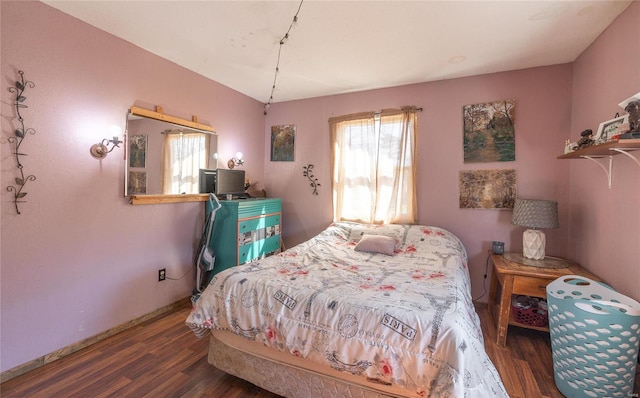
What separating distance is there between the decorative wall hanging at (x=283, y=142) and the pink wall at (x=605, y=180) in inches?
122

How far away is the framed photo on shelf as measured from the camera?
1695 mm

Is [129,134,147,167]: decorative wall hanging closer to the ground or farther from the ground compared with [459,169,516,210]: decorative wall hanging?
farther from the ground

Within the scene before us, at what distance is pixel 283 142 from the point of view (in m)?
4.04

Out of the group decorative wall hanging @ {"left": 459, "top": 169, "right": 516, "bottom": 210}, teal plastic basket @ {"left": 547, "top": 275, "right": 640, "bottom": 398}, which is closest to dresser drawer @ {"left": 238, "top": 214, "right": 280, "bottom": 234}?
decorative wall hanging @ {"left": 459, "top": 169, "right": 516, "bottom": 210}

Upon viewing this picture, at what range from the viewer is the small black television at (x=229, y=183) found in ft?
10.4

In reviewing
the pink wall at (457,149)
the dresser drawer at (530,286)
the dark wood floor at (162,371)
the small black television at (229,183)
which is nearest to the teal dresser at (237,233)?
the small black television at (229,183)

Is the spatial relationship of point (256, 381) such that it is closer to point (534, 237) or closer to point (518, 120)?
point (534, 237)

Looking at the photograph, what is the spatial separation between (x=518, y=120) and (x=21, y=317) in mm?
4463

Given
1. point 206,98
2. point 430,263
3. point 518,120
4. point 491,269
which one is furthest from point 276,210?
point 518,120

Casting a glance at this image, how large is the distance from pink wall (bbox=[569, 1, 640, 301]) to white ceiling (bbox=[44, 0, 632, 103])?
0.56 ft

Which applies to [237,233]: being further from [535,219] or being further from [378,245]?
[535,219]

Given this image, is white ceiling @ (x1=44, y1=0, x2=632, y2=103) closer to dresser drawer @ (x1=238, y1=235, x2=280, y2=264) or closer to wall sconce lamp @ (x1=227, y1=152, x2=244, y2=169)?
wall sconce lamp @ (x1=227, y1=152, x2=244, y2=169)

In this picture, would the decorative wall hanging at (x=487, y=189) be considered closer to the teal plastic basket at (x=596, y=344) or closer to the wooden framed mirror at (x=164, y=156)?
the teal plastic basket at (x=596, y=344)

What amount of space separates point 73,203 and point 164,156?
0.87 m
